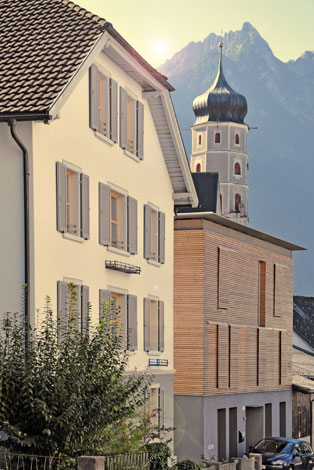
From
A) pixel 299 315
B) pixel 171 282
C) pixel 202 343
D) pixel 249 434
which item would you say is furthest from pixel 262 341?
pixel 299 315

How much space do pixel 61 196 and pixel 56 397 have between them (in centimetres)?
853

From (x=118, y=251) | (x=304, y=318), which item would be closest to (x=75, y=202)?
(x=118, y=251)

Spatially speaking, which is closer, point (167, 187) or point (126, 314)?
point (126, 314)

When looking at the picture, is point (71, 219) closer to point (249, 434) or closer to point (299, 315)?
point (249, 434)

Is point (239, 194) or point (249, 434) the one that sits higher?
point (239, 194)

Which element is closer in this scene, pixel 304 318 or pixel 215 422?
pixel 215 422

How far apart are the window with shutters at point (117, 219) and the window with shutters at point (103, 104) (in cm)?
157

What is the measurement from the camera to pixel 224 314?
40281 millimetres

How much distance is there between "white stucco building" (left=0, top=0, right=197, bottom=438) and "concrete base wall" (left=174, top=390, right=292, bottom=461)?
10.0 feet

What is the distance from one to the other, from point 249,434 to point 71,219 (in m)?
23.2

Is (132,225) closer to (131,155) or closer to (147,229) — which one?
(147,229)

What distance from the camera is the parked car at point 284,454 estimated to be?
3547 cm

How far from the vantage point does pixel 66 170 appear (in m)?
25.3

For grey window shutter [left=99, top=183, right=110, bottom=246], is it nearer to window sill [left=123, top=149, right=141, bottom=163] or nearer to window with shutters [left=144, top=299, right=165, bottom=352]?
window sill [left=123, top=149, right=141, bottom=163]
